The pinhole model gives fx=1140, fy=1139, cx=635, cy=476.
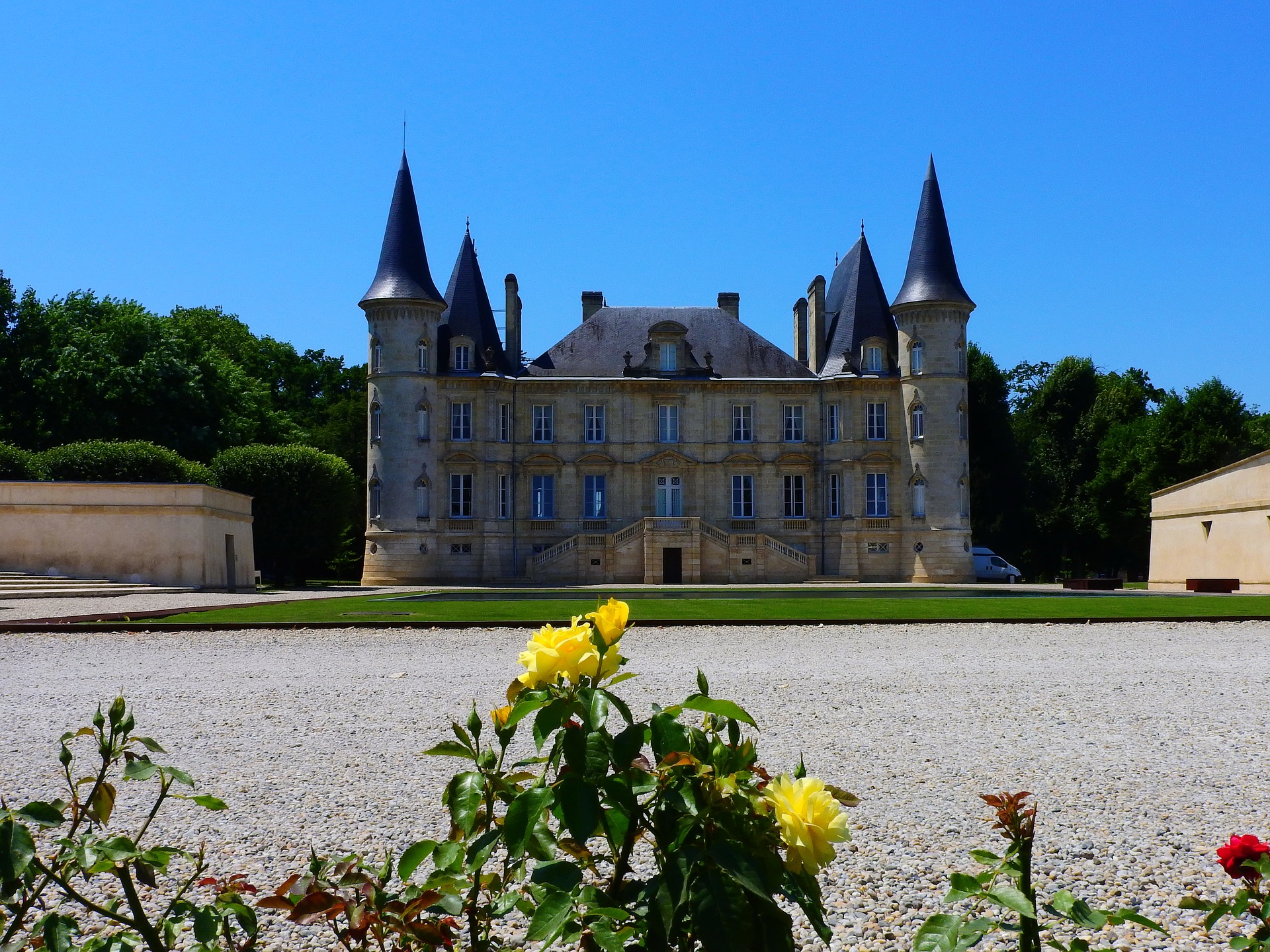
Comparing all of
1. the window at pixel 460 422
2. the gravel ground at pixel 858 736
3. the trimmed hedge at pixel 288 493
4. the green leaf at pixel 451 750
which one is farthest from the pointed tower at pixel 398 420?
the green leaf at pixel 451 750

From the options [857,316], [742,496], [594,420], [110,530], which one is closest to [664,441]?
[594,420]

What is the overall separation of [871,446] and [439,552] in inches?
714

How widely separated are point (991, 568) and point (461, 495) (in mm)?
23323

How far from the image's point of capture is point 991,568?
50.2 metres

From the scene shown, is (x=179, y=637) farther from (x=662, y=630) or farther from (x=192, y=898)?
(x=192, y=898)

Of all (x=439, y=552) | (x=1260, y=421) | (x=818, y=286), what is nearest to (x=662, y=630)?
(x=439, y=552)

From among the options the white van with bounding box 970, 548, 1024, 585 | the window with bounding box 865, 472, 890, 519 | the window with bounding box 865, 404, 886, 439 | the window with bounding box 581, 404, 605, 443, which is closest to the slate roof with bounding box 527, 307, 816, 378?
the window with bounding box 581, 404, 605, 443

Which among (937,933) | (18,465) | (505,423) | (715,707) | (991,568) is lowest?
(991,568)

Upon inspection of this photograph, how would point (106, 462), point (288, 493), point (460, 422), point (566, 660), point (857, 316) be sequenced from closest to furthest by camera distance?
point (566, 660) < point (106, 462) < point (288, 493) < point (460, 422) < point (857, 316)

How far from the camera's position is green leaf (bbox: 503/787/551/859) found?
1.90m

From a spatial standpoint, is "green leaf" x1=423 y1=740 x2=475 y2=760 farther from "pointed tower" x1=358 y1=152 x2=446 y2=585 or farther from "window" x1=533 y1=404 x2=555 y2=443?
"window" x1=533 y1=404 x2=555 y2=443

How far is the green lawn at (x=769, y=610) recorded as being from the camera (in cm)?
1800

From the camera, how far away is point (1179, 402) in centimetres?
5081

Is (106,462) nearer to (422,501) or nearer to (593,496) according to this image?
(422,501)
